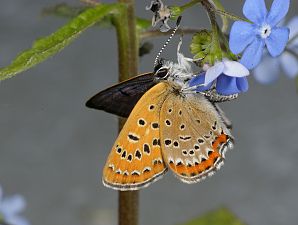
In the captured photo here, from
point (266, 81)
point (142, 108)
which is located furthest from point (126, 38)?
point (266, 81)

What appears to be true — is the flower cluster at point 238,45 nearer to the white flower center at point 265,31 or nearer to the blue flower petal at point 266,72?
the white flower center at point 265,31

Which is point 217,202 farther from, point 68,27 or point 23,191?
point 68,27

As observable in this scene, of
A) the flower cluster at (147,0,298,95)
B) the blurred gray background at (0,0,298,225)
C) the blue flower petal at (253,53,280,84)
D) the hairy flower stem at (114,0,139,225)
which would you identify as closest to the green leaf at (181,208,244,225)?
the blue flower petal at (253,53,280,84)

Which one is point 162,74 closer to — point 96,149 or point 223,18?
point 223,18

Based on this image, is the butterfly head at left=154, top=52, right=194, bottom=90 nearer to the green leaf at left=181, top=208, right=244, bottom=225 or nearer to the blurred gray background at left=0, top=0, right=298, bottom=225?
the green leaf at left=181, top=208, right=244, bottom=225

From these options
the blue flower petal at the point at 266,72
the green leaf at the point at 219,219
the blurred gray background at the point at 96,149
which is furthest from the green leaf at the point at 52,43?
the blurred gray background at the point at 96,149
